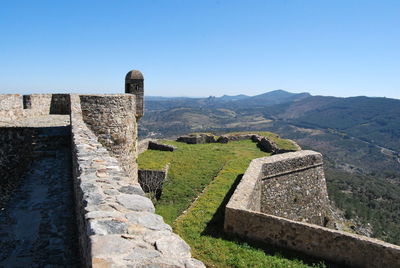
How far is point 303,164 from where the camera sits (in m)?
17.9

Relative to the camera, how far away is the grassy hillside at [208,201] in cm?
963

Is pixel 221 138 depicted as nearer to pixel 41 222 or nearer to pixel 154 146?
pixel 154 146

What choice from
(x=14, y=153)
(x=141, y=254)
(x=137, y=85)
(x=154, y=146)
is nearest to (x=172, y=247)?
(x=141, y=254)

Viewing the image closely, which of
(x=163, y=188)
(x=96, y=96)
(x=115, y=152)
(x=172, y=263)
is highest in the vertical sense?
(x=96, y=96)

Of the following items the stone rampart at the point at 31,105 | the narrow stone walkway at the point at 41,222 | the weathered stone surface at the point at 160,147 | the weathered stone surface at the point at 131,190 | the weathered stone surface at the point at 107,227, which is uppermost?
the stone rampart at the point at 31,105

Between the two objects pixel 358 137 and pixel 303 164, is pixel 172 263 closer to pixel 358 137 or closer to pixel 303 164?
pixel 303 164

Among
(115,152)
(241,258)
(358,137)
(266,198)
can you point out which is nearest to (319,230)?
(241,258)

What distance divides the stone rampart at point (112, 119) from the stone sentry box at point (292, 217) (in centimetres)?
466

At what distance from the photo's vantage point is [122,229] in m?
3.06

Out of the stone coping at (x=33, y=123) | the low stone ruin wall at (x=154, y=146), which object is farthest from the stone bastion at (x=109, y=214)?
the low stone ruin wall at (x=154, y=146)

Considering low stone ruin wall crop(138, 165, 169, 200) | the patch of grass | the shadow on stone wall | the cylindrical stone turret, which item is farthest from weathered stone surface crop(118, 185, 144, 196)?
low stone ruin wall crop(138, 165, 169, 200)

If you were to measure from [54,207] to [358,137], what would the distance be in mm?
221220

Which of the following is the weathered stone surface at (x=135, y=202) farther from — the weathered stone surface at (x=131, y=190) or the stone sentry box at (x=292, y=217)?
the stone sentry box at (x=292, y=217)

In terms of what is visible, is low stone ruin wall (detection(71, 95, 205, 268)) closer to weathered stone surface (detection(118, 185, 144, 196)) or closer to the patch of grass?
weathered stone surface (detection(118, 185, 144, 196))
